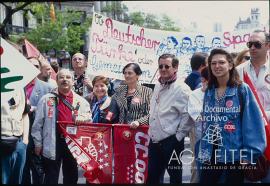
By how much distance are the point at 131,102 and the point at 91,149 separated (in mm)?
630

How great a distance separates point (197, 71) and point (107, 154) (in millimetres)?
1586

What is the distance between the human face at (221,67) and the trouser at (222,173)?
700mm

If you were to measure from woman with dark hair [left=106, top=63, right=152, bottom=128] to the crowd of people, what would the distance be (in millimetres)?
10

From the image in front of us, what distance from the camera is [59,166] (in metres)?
5.08

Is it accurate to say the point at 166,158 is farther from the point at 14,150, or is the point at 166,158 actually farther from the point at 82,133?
the point at 14,150

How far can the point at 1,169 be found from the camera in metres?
4.00

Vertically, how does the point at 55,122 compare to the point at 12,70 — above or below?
below

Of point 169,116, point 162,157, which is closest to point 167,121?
point 169,116

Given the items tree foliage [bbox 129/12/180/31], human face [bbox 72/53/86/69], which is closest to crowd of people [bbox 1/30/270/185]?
human face [bbox 72/53/86/69]

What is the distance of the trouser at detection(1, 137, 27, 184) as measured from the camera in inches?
165

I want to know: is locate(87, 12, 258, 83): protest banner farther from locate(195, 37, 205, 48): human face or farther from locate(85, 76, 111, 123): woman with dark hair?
locate(85, 76, 111, 123): woman with dark hair

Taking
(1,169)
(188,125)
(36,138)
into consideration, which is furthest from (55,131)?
(188,125)

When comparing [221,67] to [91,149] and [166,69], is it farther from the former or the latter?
[91,149]

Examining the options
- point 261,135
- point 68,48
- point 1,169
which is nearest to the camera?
point 261,135
